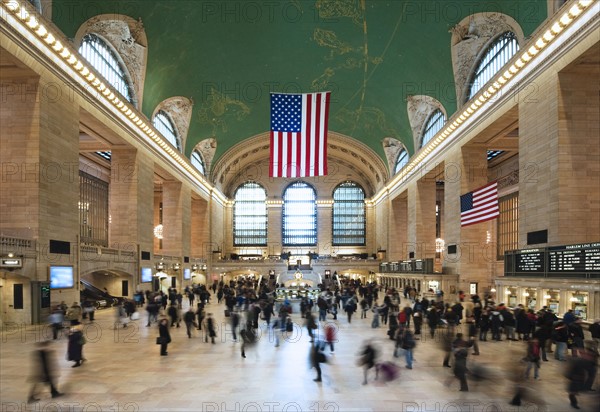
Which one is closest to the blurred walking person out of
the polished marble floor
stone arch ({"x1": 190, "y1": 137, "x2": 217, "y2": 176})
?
the polished marble floor

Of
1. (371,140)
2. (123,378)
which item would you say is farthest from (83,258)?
(371,140)

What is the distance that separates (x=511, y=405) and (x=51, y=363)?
7060 mm

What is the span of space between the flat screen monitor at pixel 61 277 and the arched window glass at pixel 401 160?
26408mm

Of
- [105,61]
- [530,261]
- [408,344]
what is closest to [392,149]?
[105,61]

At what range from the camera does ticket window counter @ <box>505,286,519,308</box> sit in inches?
681

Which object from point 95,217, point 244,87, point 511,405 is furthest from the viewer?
point 95,217

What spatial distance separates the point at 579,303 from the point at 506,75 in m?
9.72

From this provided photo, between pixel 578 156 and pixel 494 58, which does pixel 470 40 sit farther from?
pixel 578 156

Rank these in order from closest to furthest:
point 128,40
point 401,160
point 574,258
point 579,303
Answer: point 579,303 < point 574,258 < point 128,40 < point 401,160

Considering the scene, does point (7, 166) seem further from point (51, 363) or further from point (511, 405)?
point (511, 405)

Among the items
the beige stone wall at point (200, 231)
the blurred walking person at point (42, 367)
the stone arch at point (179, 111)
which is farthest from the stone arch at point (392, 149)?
the blurred walking person at point (42, 367)

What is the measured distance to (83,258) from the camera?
20.0m

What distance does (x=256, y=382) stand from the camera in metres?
8.88

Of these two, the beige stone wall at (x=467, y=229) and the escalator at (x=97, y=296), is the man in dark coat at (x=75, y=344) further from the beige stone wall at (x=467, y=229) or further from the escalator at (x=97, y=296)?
the beige stone wall at (x=467, y=229)
